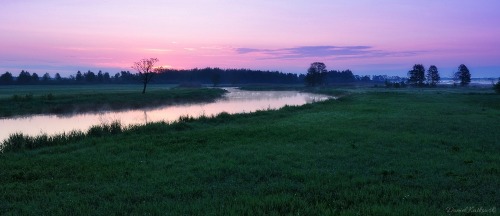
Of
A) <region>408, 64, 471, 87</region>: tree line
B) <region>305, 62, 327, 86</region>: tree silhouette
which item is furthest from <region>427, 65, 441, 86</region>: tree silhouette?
<region>305, 62, 327, 86</region>: tree silhouette

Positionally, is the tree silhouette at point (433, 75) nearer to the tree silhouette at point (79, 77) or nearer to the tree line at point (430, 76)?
the tree line at point (430, 76)

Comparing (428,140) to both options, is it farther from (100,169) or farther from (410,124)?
(100,169)

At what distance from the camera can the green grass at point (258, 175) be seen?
26.2ft

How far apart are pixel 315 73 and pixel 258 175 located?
5162 inches

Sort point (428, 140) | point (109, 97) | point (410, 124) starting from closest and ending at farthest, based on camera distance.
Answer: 1. point (428, 140)
2. point (410, 124)
3. point (109, 97)

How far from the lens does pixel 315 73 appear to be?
139m

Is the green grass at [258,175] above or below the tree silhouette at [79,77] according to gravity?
below

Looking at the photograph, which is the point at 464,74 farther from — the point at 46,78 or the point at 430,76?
the point at 46,78

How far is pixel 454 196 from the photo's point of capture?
27.5ft

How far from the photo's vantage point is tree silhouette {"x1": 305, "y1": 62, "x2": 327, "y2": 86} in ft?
457

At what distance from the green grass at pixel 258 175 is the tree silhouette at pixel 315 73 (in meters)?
122

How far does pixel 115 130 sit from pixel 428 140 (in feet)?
51.4

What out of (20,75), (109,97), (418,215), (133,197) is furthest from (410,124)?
(20,75)

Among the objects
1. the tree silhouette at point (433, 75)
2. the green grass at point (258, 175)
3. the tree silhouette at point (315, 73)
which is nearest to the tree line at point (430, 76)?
the tree silhouette at point (433, 75)
